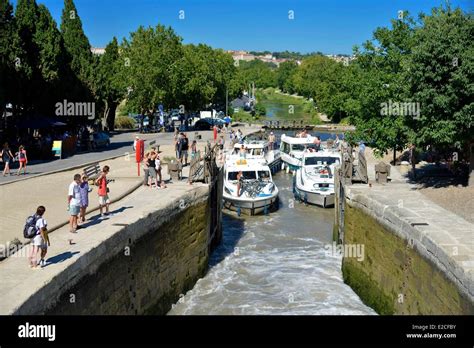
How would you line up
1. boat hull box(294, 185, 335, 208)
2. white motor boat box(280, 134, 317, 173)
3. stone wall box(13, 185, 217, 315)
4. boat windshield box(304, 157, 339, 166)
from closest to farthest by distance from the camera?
stone wall box(13, 185, 217, 315)
boat hull box(294, 185, 335, 208)
boat windshield box(304, 157, 339, 166)
white motor boat box(280, 134, 317, 173)

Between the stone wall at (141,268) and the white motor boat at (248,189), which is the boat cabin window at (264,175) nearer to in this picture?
the white motor boat at (248,189)

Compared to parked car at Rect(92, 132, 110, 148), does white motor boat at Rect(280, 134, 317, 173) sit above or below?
below

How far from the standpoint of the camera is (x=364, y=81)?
2920 cm

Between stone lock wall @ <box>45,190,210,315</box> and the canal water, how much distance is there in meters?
0.71

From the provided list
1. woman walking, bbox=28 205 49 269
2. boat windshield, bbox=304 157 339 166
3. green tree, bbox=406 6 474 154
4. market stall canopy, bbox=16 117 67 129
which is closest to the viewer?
woman walking, bbox=28 205 49 269

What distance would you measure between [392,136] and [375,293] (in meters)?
11.2

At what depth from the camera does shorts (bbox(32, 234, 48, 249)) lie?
11.3m

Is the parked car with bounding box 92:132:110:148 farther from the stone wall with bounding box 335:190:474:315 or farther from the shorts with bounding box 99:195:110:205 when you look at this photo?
the shorts with bounding box 99:195:110:205

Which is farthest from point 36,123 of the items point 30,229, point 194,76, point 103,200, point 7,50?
point 194,76

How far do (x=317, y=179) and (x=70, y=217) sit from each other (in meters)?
18.0

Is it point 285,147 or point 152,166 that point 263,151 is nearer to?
point 285,147

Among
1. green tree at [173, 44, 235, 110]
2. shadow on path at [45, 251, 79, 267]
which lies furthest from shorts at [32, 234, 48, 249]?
green tree at [173, 44, 235, 110]

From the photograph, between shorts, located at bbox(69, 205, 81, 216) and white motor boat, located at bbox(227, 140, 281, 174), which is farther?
white motor boat, located at bbox(227, 140, 281, 174)
